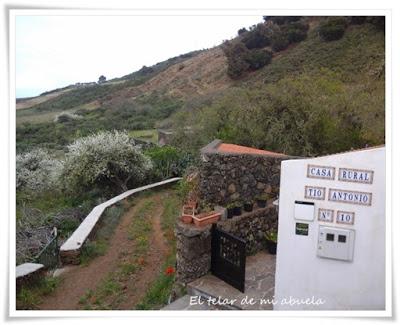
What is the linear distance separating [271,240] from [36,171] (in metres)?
12.6

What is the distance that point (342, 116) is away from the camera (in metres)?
13.2

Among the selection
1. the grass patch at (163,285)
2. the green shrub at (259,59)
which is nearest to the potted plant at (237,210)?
the grass patch at (163,285)

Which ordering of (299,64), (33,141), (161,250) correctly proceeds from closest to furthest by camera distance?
(161,250), (33,141), (299,64)

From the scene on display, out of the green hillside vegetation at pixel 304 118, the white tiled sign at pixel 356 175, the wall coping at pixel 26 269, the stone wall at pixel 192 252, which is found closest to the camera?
the white tiled sign at pixel 356 175

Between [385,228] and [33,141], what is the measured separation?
886 inches

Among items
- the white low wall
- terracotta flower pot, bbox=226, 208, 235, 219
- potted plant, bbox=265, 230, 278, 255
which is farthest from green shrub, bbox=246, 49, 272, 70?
terracotta flower pot, bbox=226, 208, 235, 219

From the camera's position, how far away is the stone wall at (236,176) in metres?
7.52

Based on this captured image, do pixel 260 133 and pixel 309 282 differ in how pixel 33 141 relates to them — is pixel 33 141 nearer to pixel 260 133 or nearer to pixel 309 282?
pixel 260 133

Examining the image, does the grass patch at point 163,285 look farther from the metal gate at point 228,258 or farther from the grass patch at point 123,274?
the metal gate at point 228,258

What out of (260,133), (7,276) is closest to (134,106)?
(260,133)

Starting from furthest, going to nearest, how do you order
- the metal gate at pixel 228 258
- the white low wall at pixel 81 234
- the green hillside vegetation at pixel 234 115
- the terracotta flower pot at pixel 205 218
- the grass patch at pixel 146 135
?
1. the grass patch at pixel 146 135
2. the green hillside vegetation at pixel 234 115
3. the white low wall at pixel 81 234
4. the terracotta flower pot at pixel 205 218
5. the metal gate at pixel 228 258

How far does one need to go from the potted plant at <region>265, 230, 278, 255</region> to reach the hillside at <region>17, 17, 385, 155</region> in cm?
493

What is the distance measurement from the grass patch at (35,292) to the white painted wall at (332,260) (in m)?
3.68

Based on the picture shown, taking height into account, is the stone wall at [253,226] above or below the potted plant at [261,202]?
below
